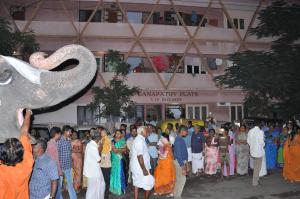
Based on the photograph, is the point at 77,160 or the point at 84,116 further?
the point at 84,116

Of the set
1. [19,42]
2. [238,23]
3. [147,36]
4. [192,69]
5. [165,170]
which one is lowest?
[165,170]

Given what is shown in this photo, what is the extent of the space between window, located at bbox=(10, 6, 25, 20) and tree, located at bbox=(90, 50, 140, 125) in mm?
5254

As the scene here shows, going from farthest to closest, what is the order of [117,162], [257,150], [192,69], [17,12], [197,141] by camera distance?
[192,69] → [17,12] → [197,141] → [257,150] → [117,162]

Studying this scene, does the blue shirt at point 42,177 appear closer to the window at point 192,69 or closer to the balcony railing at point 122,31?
the balcony railing at point 122,31

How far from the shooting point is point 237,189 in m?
9.68

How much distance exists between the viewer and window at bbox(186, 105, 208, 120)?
68.6 feet

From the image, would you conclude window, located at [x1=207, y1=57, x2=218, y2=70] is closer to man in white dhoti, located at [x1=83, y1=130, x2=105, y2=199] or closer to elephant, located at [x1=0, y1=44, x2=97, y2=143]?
man in white dhoti, located at [x1=83, y1=130, x2=105, y2=199]

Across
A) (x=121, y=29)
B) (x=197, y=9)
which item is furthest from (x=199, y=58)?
(x=121, y=29)

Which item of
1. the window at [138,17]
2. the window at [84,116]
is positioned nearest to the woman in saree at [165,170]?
the window at [84,116]

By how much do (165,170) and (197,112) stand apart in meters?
12.3

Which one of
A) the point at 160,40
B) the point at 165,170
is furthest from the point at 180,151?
the point at 160,40

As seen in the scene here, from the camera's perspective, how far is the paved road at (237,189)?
29.4 feet

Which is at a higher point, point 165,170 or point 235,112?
point 235,112

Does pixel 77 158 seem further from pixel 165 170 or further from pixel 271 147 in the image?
pixel 271 147
